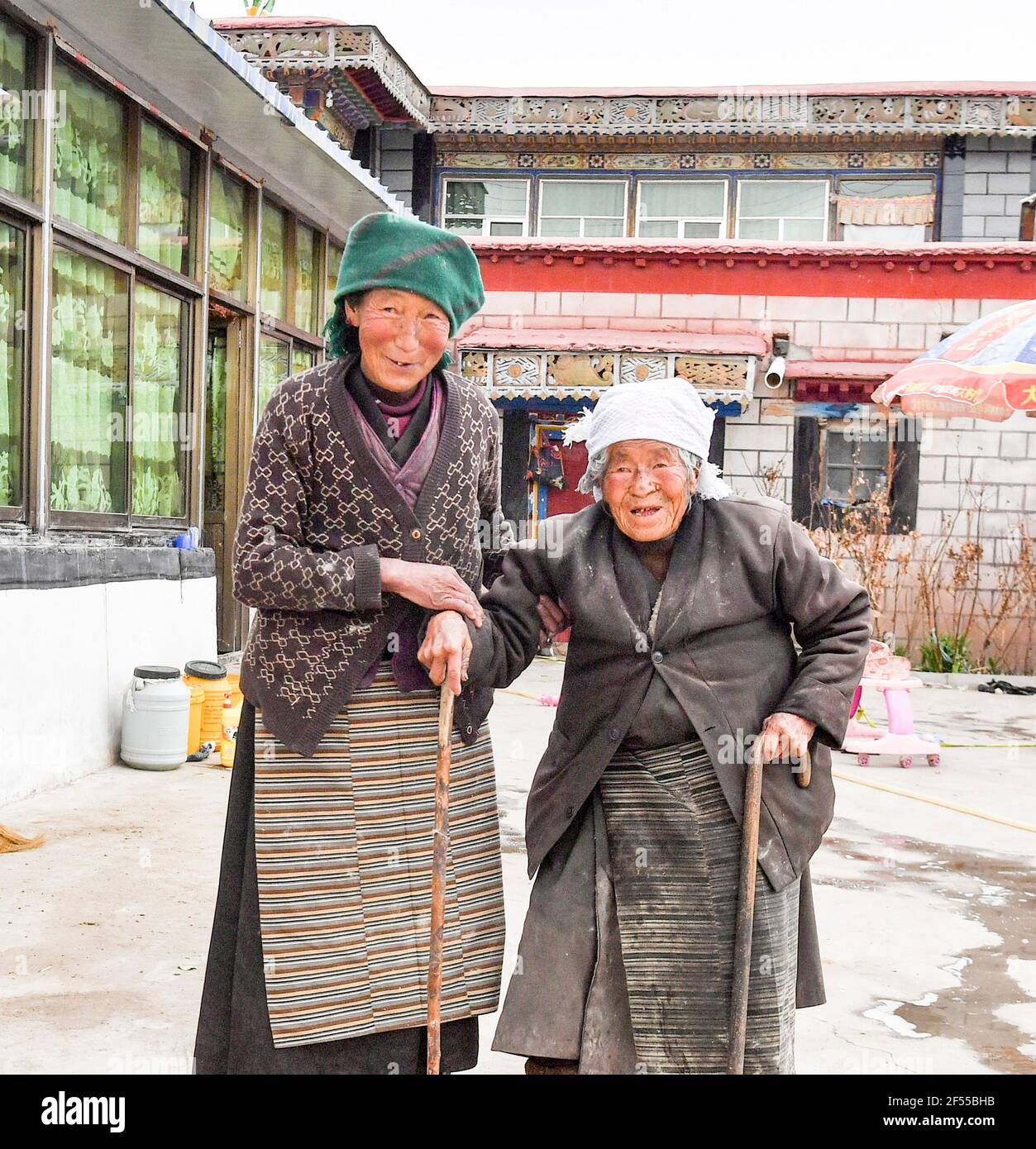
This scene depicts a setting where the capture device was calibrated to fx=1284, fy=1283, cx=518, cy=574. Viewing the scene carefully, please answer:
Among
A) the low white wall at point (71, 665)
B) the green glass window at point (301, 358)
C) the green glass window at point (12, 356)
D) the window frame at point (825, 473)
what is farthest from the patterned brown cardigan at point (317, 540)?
the window frame at point (825, 473)

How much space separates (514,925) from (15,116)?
166 inches

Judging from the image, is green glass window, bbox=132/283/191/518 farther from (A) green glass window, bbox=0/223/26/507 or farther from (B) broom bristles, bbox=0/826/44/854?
(B) broom bristles, bbox=0/826/44/854

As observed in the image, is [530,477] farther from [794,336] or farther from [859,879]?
[859,879]

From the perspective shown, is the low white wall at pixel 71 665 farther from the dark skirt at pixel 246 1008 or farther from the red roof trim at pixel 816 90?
the red roof trim at pixel 816 90

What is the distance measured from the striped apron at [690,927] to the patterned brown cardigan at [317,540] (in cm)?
63

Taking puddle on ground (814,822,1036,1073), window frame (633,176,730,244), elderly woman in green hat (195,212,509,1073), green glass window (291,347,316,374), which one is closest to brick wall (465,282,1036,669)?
green glass window (291,347,316,374)

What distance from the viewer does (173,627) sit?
24.0ft

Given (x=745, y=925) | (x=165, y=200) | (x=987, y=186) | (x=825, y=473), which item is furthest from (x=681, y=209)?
(x=745, y=925)

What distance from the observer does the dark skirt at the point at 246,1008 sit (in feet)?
8.40

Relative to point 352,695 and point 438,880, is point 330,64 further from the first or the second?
point 438,880

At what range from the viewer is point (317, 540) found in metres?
2.59

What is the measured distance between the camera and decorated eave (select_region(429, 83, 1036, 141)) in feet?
52.9

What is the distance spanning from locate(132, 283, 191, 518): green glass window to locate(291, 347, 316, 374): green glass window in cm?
204
